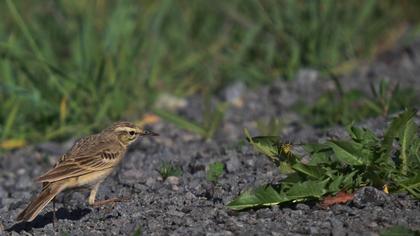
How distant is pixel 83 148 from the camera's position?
7270 millimetres

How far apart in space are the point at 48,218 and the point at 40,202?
1.48ft

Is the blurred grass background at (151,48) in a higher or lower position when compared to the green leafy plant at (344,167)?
higher

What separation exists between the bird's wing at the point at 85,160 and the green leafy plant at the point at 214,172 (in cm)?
75

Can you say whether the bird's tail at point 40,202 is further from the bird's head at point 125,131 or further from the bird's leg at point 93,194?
the bird's head at point 125,131

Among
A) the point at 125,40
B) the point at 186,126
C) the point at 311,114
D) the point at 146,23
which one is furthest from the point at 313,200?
the point at 146,23

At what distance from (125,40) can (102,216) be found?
4.15 meters

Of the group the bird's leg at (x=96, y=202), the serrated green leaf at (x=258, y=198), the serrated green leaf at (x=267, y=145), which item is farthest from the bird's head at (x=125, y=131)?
the serrated green leaf at (x=258, y=198)

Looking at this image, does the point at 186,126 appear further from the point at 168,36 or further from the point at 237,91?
the point at 168,36

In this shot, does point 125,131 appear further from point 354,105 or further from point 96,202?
point 354,105

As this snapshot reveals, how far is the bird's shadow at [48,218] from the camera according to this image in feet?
21.7

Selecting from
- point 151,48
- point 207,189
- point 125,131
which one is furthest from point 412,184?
point 151,48

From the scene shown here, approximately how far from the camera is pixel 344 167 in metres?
6.18

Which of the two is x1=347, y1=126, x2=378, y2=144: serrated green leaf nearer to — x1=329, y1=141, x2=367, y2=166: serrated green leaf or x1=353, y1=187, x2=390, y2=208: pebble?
x1=329, y1=141, x2=367, y2=166: serrated green leaf

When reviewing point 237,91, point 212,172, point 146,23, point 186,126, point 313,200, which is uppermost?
point 146,23
